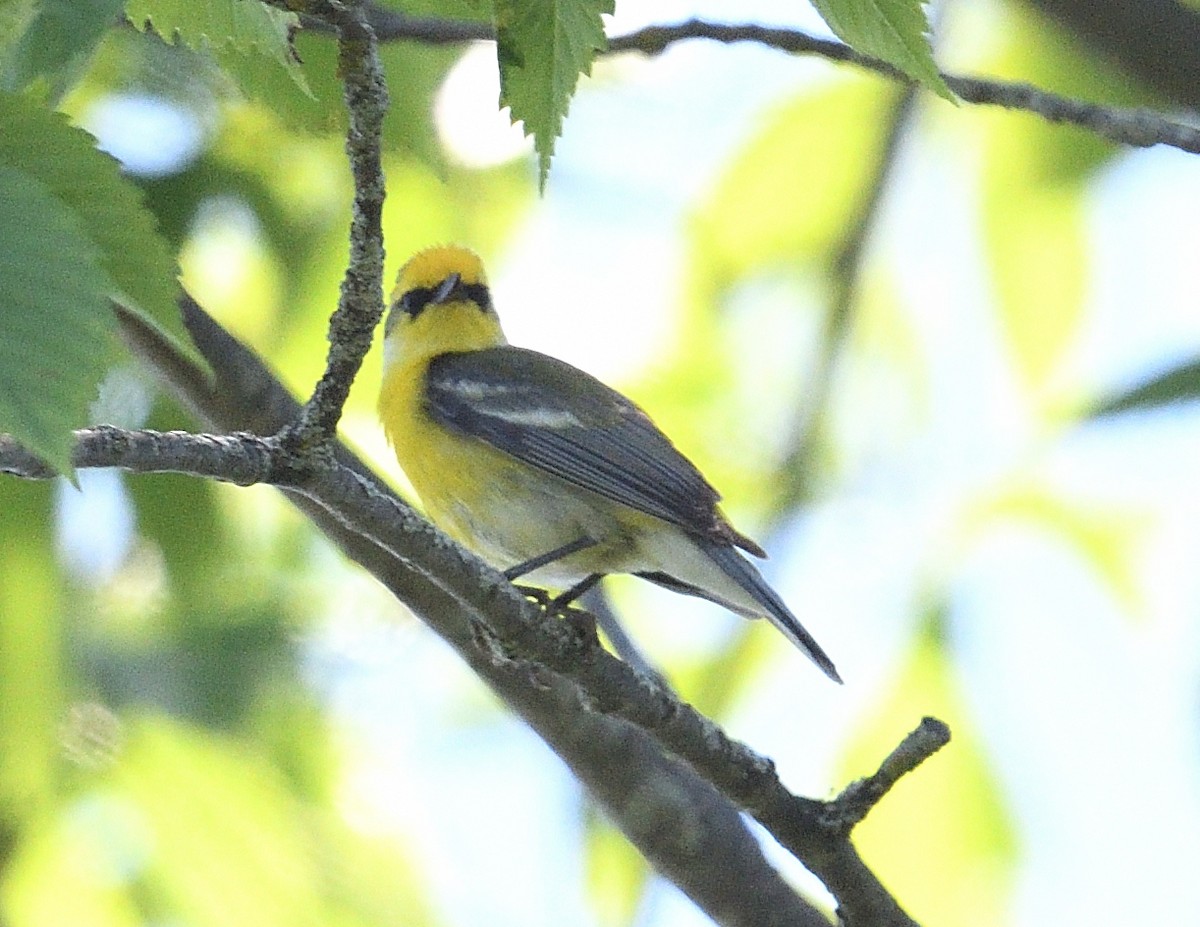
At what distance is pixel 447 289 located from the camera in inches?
226

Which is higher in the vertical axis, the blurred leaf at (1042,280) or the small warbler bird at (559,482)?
the blurred leaf at (1042,280)

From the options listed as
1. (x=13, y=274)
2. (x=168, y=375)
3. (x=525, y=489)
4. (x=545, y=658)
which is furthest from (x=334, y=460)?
(x=525, y=489)

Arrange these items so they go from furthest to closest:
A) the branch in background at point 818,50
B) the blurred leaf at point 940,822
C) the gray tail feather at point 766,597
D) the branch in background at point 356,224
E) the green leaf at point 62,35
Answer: the blurred leaf at point 940,822, the gray tail feather at point 766,597, the branch in background at point 818,50, the branch in background at point 356,224, the green leaf at point 62,35

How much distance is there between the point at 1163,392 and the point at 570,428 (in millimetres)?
2267

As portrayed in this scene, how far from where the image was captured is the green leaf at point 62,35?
5.14 feet

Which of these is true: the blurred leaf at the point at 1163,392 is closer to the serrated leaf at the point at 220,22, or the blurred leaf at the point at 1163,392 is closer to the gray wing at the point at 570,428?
the gray wing at the point at 570,428

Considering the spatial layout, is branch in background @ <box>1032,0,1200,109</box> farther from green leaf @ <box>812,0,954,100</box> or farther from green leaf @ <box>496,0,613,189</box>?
green leaf @ <box>496,0,613,189</box>

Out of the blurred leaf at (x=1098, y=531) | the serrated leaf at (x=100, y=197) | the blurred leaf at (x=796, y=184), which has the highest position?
the blurred leaf at (x=796, y=184)

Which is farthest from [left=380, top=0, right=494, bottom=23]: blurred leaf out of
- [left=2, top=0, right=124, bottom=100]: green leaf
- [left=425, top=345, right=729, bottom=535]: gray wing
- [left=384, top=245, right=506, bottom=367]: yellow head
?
[left=384, top=245, right=506, bottom=367]: yellow head

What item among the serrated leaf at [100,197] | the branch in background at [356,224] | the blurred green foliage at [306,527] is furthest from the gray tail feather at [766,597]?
Answer: the serrated leaf at [100,197]

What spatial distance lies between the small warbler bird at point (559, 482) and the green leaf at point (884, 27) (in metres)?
2.32

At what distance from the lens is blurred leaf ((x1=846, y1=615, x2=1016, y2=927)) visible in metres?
4.30

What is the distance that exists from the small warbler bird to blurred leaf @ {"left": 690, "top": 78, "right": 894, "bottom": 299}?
714 millimetres

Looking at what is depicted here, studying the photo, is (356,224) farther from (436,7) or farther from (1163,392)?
(1163,392)
